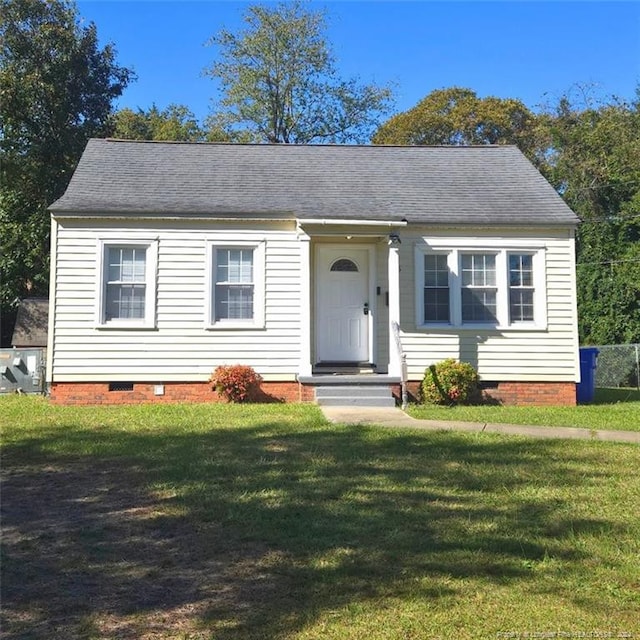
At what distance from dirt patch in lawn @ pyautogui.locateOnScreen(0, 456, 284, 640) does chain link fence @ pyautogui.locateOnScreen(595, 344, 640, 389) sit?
685 inches

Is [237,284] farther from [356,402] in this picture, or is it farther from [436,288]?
[436,288]

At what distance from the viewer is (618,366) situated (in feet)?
65.2

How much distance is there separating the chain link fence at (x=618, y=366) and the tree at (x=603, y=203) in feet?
13.5

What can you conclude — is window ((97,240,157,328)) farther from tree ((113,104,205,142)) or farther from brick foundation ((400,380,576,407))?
tree ((113,104,205,142))

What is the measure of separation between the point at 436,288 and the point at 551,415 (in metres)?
3.39

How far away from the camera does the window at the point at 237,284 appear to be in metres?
12.4

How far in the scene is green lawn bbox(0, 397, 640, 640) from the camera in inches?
133

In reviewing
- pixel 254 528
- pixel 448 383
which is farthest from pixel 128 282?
pixel 254 528

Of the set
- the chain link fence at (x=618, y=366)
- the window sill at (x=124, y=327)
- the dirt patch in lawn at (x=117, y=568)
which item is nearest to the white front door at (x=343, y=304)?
the window sill at (x=124, y=327)

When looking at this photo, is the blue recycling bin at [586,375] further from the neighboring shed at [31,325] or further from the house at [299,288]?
the neighboring shed at [31,325]

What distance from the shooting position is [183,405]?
446 inches

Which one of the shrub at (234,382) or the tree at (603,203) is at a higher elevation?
the tree at (603,203)

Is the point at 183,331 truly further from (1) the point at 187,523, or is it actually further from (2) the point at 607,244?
(2) the point at 607,244

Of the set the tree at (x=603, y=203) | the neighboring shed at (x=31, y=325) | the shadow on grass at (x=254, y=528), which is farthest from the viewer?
the tree at (x=603, y=203)
